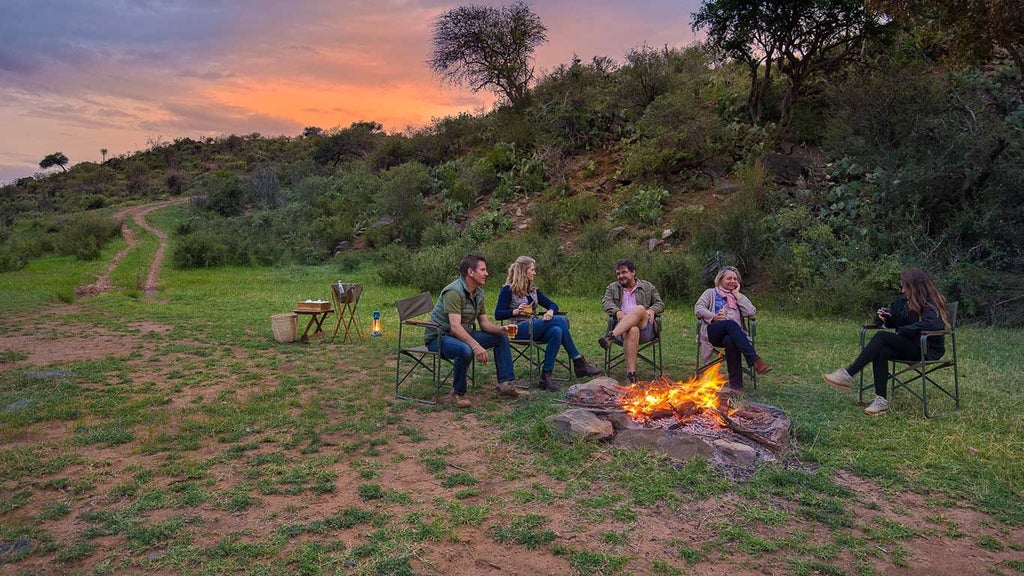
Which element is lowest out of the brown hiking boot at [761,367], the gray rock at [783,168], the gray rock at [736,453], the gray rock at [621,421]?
the gray rock at [736,453]

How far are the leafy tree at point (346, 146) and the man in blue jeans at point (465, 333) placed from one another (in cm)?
3590

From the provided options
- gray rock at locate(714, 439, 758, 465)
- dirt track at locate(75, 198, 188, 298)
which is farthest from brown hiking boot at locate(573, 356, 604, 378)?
dirt track at locate(75, 198, 188, 298)

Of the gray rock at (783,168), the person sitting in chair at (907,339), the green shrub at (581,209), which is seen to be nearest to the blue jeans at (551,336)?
the person sitting in chair at (907,339)

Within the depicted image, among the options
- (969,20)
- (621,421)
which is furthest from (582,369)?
(969,20)

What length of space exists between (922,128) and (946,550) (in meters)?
12.4

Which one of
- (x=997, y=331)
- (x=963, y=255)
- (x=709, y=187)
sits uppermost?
(x=709, y=187)

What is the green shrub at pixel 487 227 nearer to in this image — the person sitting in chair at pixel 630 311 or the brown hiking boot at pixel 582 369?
the person sitting in chair at pixel 630 311

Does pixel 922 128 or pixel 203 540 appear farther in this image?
pixel 922 128

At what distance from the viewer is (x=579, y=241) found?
54.6ft

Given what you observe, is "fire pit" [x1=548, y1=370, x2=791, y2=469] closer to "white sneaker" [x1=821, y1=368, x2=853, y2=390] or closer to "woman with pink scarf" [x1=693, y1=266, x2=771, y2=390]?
"woman with pink scarf" [x1=693, y1=266, x2=771, y2=390]

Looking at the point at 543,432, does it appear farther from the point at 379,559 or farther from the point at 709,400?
the point at 379,559

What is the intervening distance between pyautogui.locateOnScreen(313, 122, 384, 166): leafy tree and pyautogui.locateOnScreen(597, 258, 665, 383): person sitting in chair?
117 feet

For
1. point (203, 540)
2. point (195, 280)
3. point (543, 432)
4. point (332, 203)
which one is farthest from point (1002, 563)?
point (332, 203)

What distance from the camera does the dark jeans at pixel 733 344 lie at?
5844 mm
